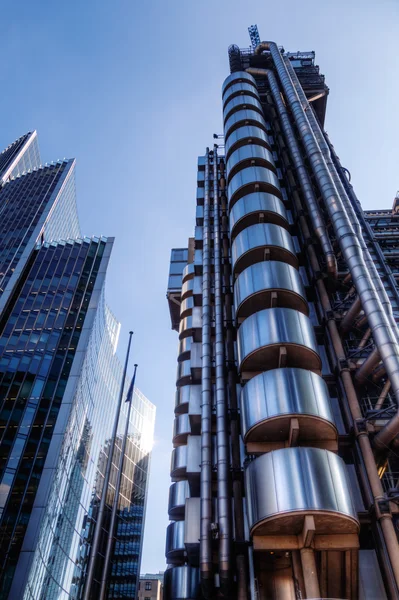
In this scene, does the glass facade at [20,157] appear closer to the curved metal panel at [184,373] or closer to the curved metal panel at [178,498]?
the curved metal panel at [184,373]

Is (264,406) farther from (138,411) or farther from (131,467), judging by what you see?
(138,411)

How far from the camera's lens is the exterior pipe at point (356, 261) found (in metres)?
23.7

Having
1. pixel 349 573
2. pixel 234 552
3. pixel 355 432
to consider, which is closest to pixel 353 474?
pixel 355 432

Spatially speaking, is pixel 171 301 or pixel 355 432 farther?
pixel 171 301

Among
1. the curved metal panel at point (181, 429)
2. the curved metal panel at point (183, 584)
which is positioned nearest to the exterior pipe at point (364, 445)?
the curved metal panel at point (183, 584)

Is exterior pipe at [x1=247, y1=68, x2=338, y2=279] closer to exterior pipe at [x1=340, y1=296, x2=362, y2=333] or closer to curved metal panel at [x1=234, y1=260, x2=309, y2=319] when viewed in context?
curved metal panel at [x1=234, y1=260, x2=309, y2=319]

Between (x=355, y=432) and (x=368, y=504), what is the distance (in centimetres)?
356

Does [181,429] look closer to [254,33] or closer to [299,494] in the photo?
[299,494]

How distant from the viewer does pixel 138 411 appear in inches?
4385

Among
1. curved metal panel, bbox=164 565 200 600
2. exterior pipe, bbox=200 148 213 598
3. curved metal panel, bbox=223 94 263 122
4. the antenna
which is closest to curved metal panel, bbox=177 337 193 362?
exterior pipe, bbox=200 148 213 598

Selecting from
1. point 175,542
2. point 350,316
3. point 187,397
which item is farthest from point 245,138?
point 175,542

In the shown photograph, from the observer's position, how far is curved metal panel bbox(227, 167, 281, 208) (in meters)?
39.2

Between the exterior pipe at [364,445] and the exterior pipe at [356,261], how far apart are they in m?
1.33

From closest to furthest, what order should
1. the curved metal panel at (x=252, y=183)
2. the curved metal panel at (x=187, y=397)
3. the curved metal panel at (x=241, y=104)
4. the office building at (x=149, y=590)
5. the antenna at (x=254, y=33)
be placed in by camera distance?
the curved metal panel at (x=187, y=397) < the curved metal panel at (x=252, y=183) < the curved metal panel at (x=241, y=104) < the antenna at (x=254, y=33) < the office building at (x=149, y=590)
